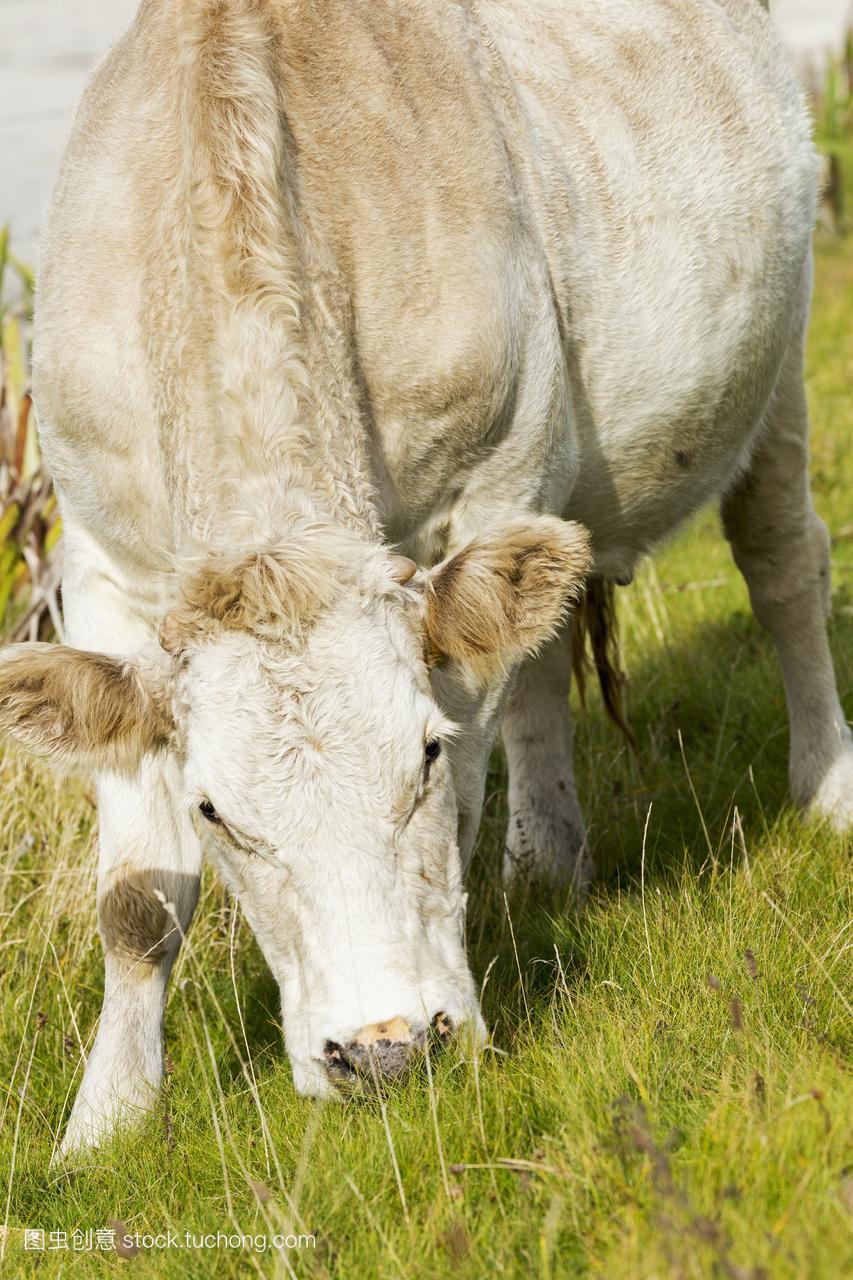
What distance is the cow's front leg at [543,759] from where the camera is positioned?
16.4 feet

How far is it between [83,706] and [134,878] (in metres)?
0.71

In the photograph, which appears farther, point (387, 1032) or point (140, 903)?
point (140, 903)

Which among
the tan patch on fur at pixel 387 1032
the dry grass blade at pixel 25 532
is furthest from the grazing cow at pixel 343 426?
the dry grass blade at pixel 25 532

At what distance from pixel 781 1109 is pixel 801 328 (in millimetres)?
3287

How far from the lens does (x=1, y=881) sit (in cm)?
456

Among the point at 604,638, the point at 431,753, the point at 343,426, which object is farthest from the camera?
the point at 604,638

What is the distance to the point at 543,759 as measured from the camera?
5.10 m

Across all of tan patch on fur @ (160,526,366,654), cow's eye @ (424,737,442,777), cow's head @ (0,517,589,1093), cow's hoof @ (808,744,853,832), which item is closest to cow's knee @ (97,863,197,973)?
cow's head @ (0,517,589,1093)

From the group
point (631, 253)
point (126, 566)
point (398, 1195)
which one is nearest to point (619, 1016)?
point (398, 1195)

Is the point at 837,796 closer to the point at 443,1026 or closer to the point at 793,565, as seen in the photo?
the point at 793,565

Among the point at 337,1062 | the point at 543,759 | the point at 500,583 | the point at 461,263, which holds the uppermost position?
the point at 461,263

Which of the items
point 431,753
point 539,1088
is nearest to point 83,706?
point 431,753

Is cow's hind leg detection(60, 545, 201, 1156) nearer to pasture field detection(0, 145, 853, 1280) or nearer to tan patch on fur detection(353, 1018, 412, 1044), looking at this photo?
pasture field detection(0, 145, 853, 1280)

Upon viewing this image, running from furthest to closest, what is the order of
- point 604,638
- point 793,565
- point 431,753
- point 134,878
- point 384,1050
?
point 793,565, point 604,638, point 134,878, point 431,753, point 384,1050
